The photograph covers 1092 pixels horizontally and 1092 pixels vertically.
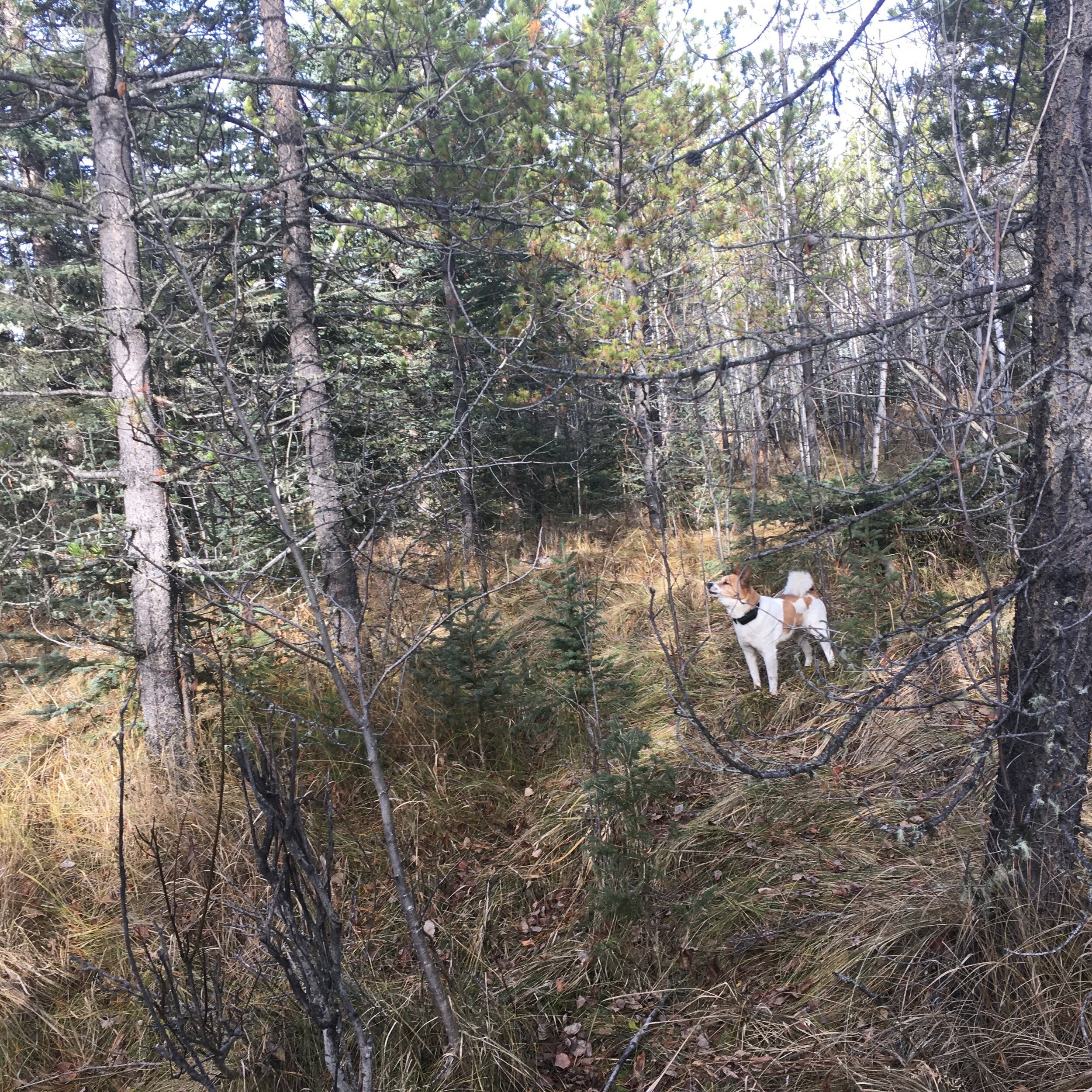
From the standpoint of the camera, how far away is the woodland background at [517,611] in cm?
233

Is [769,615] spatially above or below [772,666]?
above

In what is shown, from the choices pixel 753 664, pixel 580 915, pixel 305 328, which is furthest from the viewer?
pixel 305 328

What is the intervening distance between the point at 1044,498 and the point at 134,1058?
12.6 feet

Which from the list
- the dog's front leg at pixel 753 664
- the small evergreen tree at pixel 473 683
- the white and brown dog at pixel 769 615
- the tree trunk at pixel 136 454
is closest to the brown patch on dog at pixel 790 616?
the white and brown dog at pixel 769 615

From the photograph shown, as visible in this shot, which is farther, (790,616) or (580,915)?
(790,616)

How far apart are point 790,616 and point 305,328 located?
4.06m

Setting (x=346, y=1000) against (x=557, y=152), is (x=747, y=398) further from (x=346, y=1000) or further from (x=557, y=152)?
(x=346, y=1000)

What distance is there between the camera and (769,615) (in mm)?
4836

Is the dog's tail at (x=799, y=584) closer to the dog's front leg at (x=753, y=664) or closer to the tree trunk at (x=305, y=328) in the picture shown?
the dog's front leg at (x=753, y=664)

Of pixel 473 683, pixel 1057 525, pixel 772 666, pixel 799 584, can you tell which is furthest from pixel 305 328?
pixel 1057 525

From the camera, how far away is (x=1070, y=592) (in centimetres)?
229

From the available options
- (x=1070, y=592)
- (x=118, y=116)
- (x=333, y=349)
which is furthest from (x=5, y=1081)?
(x=333, y=349)

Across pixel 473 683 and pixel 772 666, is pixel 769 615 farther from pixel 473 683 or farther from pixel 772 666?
pixel 473 683

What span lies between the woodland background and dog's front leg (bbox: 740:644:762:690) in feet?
0.38
